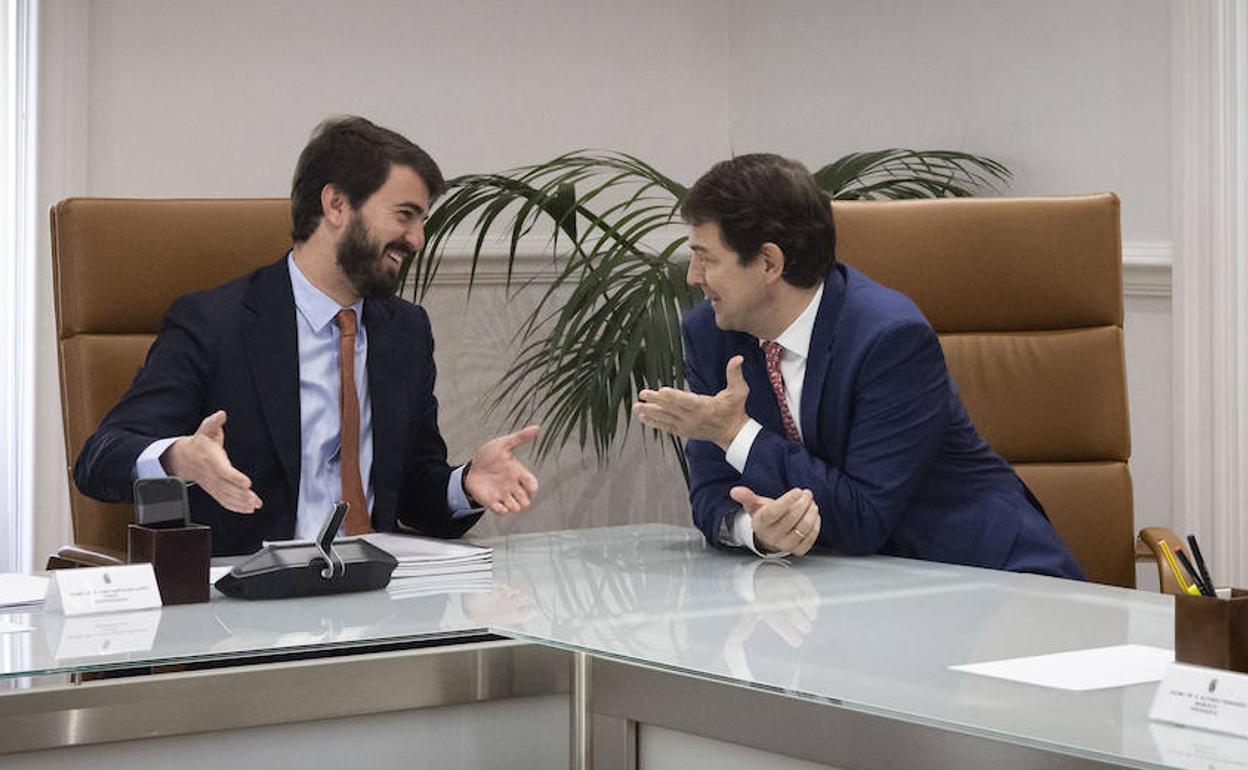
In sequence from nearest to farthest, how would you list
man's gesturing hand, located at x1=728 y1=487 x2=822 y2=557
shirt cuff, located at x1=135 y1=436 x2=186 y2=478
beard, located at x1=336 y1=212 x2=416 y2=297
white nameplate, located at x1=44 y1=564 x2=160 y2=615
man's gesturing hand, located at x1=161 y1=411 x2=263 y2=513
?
white nameplate, located at x1=44 y1=564 x2=160 y2=615 < man's gesturing hand, located at x1=161 y1=411 x2=263 y2=513 < man's gesturing hand, located at x1=728 y1=487 x2=822 y2=557 < shirt cuff, located at x1=135 y1=436 x2=186 y2=478 < beard, located at x1=336 y1=212 x2=416 y2=297

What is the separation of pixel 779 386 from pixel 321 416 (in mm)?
742

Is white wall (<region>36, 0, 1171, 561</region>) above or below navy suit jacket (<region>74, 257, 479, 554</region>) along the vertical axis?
above

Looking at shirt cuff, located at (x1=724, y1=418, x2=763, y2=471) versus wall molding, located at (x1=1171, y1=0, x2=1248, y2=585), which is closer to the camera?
shirt cuff, located at (x1=724, y1=418, x2=763, y2=471)

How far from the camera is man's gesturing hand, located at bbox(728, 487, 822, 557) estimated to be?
1967 mm

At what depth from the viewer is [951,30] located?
3812 millimetres

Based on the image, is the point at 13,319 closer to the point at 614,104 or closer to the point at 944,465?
the point at 614,104

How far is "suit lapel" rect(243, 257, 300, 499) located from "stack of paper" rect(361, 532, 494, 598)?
0.43 metres

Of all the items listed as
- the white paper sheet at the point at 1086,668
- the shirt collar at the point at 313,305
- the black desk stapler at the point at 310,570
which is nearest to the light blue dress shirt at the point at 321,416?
the shirt collar at the point at 313,305

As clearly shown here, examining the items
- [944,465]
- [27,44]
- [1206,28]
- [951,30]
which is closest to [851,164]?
[951,30]

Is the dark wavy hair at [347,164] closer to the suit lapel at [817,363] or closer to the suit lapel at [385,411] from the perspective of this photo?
the suit lapel at [385,411]

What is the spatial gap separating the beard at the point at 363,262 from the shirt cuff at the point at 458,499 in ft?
1.13

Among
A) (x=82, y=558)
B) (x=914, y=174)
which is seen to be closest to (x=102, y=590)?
(x=82, y=558)

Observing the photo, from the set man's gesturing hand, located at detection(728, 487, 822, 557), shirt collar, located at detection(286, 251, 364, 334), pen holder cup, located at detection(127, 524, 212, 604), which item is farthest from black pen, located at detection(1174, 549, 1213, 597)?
shirt collar, located at detection(286, 251, 364, 334)

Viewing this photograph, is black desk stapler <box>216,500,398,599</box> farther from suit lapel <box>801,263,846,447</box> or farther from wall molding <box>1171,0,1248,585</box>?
wall molding <box>1171,0,1248,585</box>
